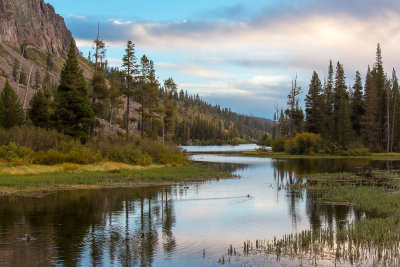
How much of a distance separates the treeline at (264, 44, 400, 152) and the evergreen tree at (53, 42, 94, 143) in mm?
54307

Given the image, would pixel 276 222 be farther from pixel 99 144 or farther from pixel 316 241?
pixel 99 144

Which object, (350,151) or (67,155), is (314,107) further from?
(67,155)

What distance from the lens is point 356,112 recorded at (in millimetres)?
86688

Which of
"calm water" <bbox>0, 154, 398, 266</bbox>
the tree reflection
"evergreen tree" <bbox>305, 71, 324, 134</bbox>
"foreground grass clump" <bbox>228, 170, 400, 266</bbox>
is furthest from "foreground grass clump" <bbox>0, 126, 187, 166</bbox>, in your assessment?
"evergreen tree" <bbox>305, 71, 324, 134</bbox>

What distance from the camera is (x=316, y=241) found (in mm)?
13820

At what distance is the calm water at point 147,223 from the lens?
40.8 ft

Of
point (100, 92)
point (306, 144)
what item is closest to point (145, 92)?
point (100, 92)

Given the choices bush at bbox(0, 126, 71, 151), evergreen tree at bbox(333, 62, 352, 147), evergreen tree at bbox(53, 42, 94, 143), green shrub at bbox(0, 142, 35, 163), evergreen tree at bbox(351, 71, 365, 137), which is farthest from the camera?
evergreen tree at bbox(351, 71, 365, 137)

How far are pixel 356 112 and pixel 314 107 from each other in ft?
31.4

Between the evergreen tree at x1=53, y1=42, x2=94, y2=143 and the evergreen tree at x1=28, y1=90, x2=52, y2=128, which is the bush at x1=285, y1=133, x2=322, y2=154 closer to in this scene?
the evergreen tree at x1=53, y1=42, x2=94, y2=143

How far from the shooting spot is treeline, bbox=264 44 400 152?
79.1m

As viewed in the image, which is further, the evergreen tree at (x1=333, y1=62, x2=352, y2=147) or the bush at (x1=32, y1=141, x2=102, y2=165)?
the evergreen tree at (x1=333, y1=62, x2=352, y2=147)

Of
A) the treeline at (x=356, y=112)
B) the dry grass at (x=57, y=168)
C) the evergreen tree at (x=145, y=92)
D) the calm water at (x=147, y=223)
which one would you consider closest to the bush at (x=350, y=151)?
the treeline at (x=356, y=112)

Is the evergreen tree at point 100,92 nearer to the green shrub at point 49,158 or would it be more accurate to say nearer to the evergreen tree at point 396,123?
the green shrub at point 49,158
